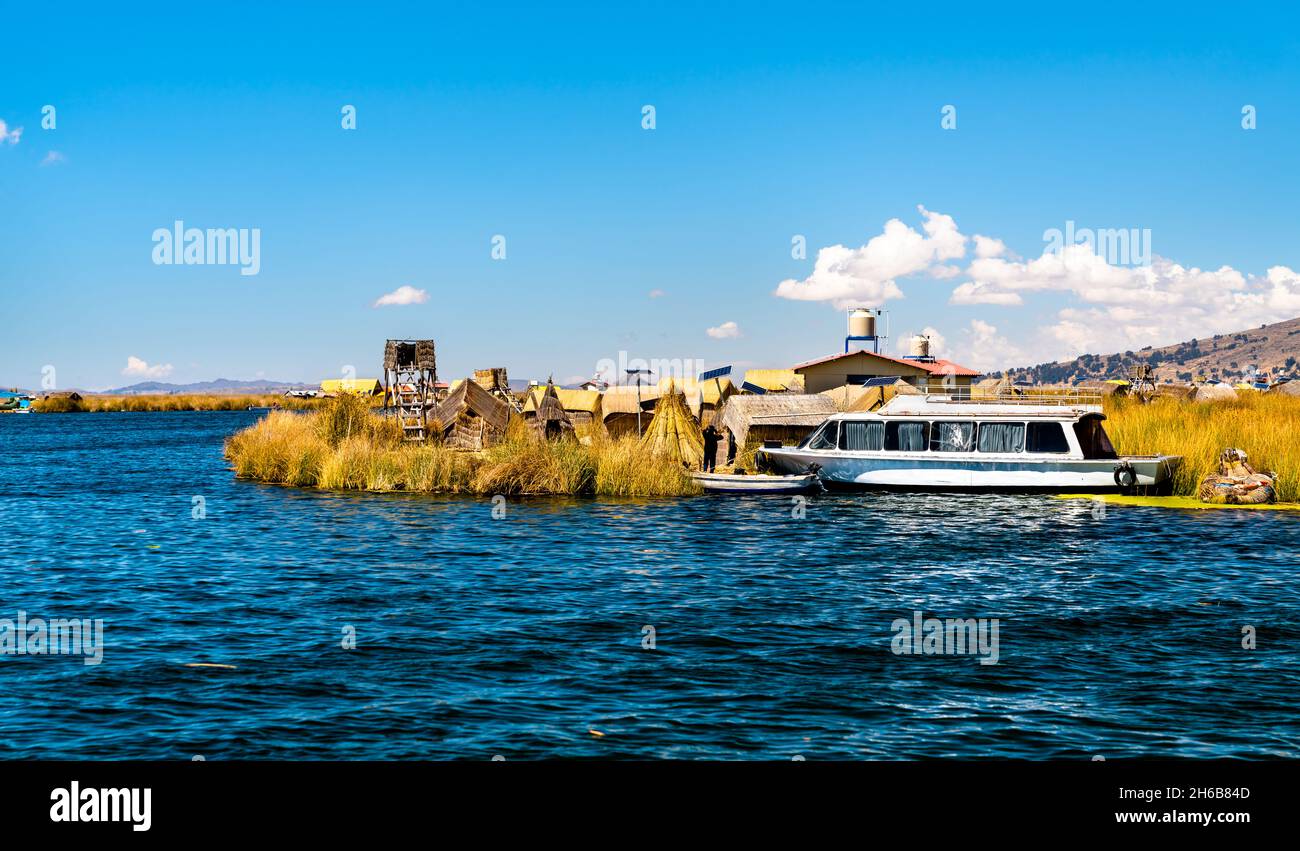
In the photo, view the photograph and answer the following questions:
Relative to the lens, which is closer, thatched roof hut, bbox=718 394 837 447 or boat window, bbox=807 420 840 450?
boat window, bbox=807 420 840 450

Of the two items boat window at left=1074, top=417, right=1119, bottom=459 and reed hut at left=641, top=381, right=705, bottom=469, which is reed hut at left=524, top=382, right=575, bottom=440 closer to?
reed hut at left=641, top=381, right=705, bottom=469

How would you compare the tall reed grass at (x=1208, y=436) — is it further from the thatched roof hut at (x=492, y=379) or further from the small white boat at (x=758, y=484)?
the thatched roof hut at (x=492, y=379)

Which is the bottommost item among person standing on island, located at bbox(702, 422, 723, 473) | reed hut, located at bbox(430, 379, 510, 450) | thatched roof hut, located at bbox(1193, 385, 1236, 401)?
person standing on island, located at bbox(702, 422, 723, 473)

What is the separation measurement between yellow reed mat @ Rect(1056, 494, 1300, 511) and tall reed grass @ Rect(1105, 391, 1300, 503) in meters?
0.99

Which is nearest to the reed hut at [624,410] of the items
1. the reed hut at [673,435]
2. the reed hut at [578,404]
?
the reed hut at [578,404]

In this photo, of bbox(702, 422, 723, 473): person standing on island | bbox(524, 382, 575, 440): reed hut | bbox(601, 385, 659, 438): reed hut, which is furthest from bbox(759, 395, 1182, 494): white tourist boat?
bbox(601, 385, 659, 438): reed hut

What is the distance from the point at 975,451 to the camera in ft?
117

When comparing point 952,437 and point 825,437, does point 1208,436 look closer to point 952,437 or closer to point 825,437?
point 952,437

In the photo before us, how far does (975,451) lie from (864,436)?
3.61m

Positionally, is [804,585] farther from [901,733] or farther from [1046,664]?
[901,733]

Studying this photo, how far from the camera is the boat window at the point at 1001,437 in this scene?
35312mm

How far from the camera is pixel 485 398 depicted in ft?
143

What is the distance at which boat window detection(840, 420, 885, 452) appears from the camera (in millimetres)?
37094

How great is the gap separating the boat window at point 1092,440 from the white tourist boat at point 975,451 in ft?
0.10
